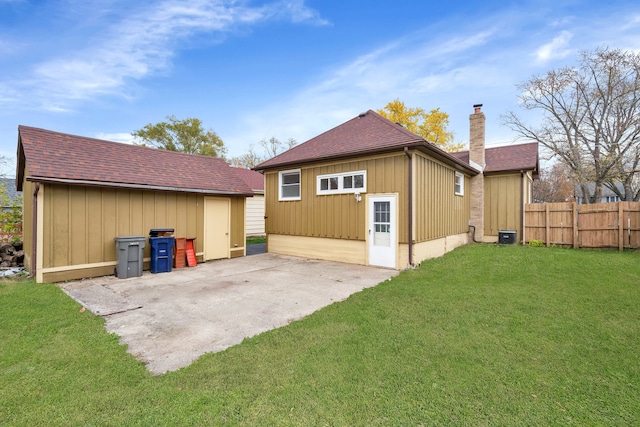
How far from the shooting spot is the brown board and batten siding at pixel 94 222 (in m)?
6.38

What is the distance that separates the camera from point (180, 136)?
2850cm

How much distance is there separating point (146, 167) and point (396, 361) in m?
8.67

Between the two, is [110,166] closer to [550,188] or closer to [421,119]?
[421,119]

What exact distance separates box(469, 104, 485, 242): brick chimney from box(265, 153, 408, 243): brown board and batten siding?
5843 millimetres

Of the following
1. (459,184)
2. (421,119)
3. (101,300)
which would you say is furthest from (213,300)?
(421,119)

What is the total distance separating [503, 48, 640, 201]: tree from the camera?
17.1m

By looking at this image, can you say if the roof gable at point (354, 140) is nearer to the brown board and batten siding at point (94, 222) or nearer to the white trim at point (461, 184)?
the white trim at point (461, 184)

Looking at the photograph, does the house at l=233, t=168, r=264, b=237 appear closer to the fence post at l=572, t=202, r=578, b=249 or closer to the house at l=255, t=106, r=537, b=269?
the house at l=255, t=106, r=537, b=269

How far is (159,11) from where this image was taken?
27.9ft

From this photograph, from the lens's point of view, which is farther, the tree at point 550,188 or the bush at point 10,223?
the tree at point 550,188

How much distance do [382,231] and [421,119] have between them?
732 inches

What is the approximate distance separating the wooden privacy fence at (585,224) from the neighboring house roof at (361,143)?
3.00 m

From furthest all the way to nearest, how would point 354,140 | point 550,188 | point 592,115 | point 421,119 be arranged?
1. point 550,188
2. point 421,119
3. point 592,115
4. point 354,140

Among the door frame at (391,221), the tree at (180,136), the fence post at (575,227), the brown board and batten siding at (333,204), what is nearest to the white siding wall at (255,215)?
the brown board and batten siding at (333,204)
